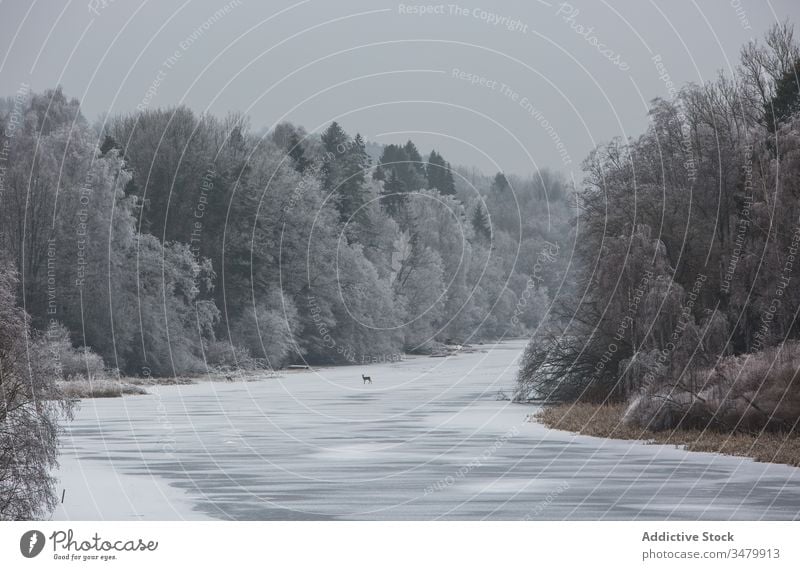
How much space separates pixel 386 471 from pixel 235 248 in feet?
209

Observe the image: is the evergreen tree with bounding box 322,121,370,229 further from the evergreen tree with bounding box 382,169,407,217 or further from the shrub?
the shrub

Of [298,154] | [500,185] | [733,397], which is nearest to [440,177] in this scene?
[500,185]

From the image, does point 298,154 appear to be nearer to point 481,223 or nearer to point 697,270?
point 481,223

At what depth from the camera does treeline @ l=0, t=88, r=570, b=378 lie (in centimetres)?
6738

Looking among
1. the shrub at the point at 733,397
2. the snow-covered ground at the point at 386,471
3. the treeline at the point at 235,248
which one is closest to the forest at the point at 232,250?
the treeline at the point at 235,248

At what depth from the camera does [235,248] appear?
289 feet

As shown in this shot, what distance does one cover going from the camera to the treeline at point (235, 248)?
2653 inches

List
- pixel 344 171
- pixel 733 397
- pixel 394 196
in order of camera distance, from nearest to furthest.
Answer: pixel 733 397, pixel 344 171, pixel 394 196

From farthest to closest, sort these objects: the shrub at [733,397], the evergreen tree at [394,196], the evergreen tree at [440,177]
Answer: the evergreen tree at [440,177] < the evergreen tree at [394,196] < the shrub at [733,397]

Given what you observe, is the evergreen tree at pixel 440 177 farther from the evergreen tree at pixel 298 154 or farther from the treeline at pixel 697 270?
the treeline at pixel 697 270

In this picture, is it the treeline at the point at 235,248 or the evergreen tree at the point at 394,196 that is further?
the evergreen tree at the point at 394,196

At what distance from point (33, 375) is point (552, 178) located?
14974 centimetres

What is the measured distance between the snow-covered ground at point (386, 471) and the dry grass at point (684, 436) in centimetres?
72

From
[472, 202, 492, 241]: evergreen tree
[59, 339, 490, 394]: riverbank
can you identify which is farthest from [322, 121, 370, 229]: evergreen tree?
[472, 202, 492, 241]: evergreen tree
